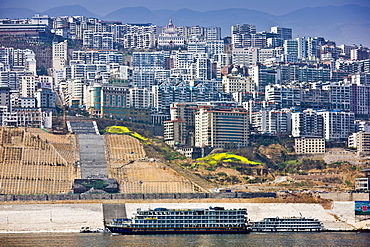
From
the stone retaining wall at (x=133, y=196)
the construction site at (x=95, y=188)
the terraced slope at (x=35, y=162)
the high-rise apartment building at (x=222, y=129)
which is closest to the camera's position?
the construction site at (x=95, y=188)

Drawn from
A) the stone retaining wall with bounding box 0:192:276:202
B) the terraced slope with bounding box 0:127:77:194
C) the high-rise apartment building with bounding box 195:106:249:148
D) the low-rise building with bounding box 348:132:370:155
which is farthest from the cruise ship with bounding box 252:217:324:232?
the low-rise building with bounding box 348:132:370:155

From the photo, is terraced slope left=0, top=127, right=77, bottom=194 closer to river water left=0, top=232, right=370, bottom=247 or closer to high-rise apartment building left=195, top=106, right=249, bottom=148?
A: river water left=0, top=232, right=370, bottom=247

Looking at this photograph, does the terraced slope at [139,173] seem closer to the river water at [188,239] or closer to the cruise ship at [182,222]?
the cruise ship at [182,222]

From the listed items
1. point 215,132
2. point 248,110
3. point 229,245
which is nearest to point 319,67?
point 248,110

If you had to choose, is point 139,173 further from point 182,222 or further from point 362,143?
point 362,143

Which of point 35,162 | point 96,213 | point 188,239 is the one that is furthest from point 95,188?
point 188,239

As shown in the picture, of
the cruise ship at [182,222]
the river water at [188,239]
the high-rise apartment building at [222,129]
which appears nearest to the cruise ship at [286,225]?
the river water at [188,239]
